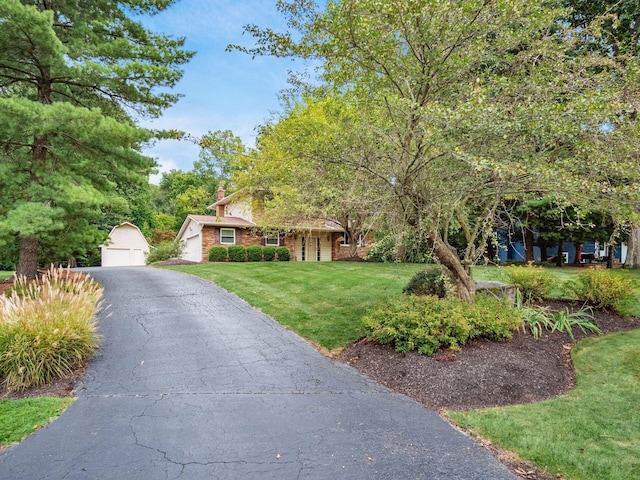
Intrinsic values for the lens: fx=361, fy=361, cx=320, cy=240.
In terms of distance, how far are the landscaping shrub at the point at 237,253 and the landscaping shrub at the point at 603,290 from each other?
16.7 metres

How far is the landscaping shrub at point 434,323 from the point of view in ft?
17.0

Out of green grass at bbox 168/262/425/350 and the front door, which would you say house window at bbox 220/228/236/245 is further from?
green grass at bbox 168/262/425/350

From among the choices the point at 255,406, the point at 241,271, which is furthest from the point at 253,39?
the point at 241,271

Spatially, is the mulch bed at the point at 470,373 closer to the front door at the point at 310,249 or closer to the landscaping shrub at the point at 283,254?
the landscaping shrub at the point at 283,254

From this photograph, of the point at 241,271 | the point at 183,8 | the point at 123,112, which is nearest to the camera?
the point at 183,8

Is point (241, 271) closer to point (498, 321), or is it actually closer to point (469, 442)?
point (498, 321)

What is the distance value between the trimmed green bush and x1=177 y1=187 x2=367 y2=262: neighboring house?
0.79m

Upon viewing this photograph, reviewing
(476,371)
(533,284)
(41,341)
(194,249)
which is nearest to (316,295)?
(533,284)

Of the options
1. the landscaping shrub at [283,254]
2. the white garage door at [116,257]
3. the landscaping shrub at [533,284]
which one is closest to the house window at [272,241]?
the landscaping shrub at [283,254]

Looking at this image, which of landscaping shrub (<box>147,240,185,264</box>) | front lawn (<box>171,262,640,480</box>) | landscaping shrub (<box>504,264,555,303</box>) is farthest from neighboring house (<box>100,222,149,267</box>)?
landscaping shrub (<box>504,264,555,303</box>)

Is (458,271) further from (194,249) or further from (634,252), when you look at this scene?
(194,249)

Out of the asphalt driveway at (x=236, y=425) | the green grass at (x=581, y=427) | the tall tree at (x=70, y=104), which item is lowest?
the asphalt driveway at (x=236, y=425)

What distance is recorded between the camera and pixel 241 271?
15109mm

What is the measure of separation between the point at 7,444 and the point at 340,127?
5.29m
